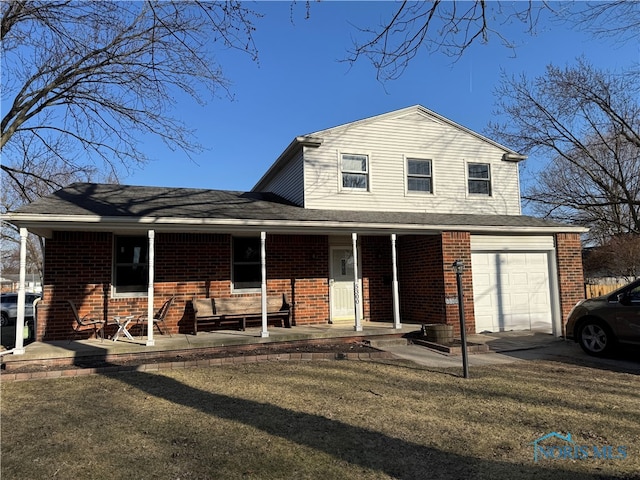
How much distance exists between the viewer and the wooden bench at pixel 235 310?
9.90 m

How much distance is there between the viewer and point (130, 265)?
995 centimetres

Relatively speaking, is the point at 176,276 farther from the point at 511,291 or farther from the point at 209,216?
the point at 511,291

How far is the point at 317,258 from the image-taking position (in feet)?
38.1

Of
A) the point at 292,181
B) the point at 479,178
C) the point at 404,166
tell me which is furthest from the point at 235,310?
the point at 479,178

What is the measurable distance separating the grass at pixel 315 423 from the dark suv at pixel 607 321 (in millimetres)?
1135

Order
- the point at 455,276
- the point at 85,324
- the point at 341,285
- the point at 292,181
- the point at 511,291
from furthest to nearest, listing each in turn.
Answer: the point at 292,181 → the point at 341,285 → the point at 511,291 → the point at 455,276 → the point at 85,324

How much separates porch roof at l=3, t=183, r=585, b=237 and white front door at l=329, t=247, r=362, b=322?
1321 mm

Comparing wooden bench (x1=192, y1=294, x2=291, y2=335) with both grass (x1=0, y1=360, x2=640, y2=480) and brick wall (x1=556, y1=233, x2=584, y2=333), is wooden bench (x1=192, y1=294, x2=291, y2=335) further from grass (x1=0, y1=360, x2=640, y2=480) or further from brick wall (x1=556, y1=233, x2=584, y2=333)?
brick wall (x1=556, y1=233, x2=584, y2=333)

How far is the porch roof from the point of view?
26.5 feet

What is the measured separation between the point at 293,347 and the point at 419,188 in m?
6.40

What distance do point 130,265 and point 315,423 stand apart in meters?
7.14

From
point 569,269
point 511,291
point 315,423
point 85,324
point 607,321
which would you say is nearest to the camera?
point 315,423

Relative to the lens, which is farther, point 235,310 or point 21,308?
point 235,310

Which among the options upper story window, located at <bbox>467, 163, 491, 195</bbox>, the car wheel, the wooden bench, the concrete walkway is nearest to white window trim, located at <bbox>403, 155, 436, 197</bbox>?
upper story window, located at <bbox>467, 163, 491, 195</bbox>
